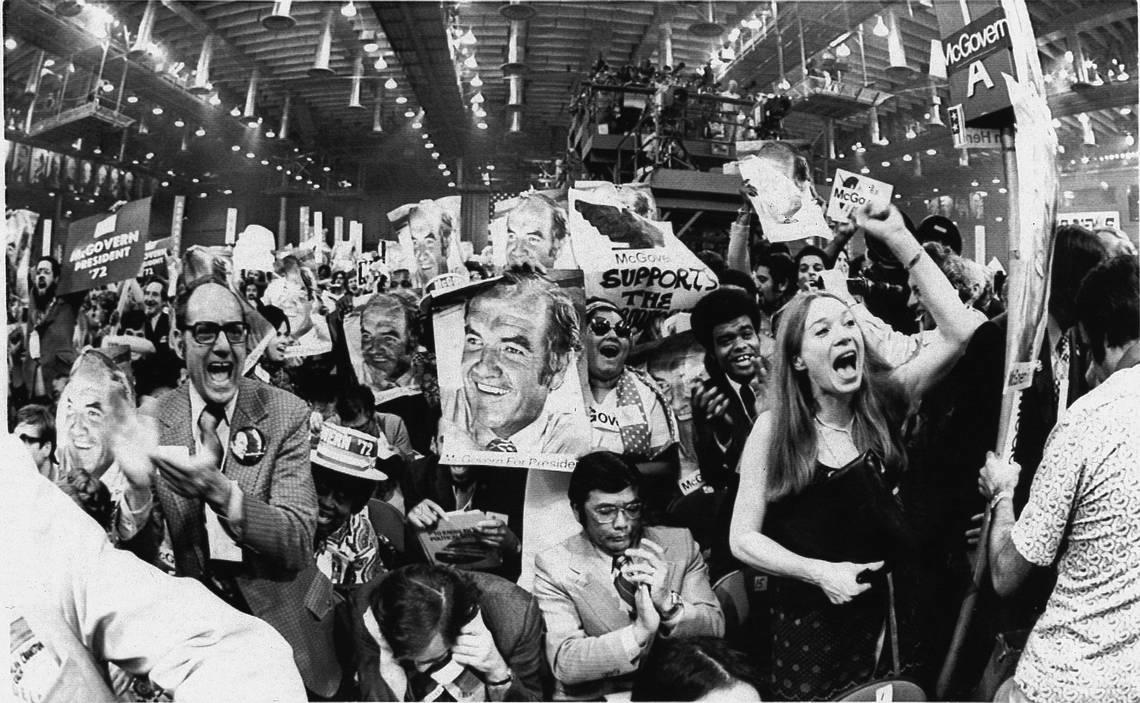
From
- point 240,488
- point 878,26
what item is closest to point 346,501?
point 240,488

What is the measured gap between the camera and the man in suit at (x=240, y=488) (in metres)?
2.50

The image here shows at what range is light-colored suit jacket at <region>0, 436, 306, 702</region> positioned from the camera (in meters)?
1.21

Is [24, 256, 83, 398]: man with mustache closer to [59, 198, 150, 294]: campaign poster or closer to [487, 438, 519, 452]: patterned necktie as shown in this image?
[59, 198, 150, 294]: campaign poster

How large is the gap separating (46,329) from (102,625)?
67.8 inches

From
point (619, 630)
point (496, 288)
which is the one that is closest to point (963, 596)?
point (619, 630)

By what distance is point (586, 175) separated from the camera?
104 inches

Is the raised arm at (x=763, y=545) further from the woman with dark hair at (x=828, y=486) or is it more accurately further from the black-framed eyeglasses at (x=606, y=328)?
the black-framed eyeglasses at (x=606, y=328)

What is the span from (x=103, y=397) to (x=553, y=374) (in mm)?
1440

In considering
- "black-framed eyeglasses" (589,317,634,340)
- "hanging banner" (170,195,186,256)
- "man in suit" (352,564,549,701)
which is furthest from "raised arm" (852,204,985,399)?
"hanging banner" (170,195,186,256)

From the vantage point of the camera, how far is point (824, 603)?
2559mm

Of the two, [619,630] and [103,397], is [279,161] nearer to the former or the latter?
[103,397]

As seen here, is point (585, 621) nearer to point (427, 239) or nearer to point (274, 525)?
point (274, 525)

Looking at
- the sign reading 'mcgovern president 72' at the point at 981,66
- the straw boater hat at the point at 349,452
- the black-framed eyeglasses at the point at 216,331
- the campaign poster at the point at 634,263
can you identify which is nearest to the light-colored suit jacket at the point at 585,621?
the straw boater hat at the point at 349,452

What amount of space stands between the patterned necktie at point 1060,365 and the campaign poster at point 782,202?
0.93m
